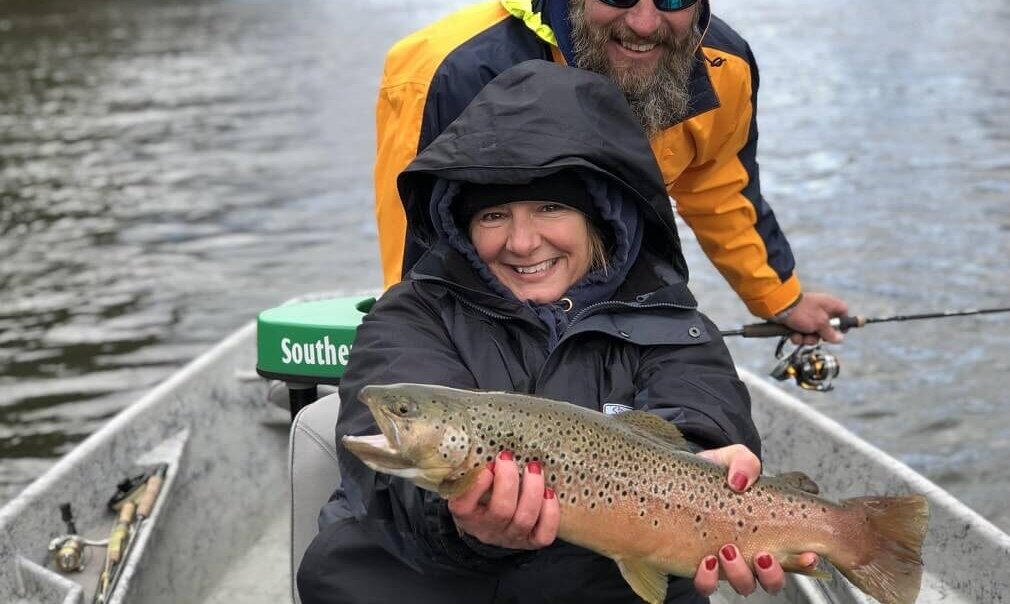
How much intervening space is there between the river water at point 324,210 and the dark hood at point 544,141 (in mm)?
5455

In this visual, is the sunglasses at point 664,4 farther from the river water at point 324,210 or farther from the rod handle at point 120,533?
the river water at point 324,210

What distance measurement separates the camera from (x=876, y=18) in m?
32.7

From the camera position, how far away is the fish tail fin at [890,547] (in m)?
2.75

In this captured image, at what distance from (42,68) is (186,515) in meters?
26.1

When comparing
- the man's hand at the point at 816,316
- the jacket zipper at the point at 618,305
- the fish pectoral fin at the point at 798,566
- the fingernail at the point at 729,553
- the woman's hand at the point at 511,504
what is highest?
the jacket zipper at the point at 618,305

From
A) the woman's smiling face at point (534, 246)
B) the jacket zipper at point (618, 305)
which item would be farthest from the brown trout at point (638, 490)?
the woman's smiling face at point (534, 246)

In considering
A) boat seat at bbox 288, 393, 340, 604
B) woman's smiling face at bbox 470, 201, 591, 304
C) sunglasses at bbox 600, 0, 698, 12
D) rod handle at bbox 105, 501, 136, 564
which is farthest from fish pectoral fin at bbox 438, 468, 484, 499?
rod handle at bbox 105, 501, 136, 564

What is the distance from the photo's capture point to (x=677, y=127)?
Answer: 427 cm

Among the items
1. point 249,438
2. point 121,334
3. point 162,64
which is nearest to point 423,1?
point 162,64

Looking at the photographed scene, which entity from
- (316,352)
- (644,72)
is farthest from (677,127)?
(316,352)

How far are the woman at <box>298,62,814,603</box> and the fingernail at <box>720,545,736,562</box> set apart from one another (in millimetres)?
314

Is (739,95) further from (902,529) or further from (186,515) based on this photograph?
(186,515)

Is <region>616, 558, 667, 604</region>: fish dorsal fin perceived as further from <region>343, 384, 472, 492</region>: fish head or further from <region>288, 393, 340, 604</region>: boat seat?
<region>288, 393, 340, 604</region>: boat seat

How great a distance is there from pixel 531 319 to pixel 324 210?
1375 cm
